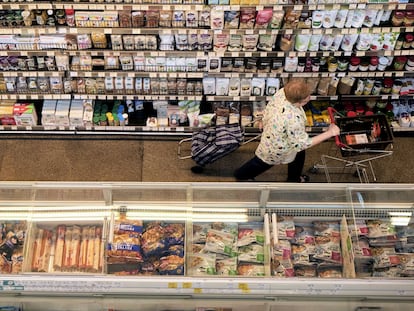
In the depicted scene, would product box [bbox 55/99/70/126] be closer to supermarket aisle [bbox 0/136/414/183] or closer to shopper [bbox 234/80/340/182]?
supermarket aisle [bbox 0/136/414/183]

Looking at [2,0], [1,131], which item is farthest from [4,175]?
[2,0]

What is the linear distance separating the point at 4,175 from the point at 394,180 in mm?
4852

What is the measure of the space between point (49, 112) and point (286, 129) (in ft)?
10.3

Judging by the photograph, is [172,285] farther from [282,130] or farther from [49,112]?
[49,112]

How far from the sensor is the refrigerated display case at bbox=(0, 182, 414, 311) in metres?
A: 4.32

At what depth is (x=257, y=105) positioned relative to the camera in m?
7.11

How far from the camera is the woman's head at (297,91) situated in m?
5.09

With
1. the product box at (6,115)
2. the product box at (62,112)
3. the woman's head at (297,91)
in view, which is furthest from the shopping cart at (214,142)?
the product box at (6,115)

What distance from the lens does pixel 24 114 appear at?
6.93 m

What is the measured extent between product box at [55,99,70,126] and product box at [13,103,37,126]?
0.30 meters

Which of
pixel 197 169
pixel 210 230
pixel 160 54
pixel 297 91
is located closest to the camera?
pixel 210 230

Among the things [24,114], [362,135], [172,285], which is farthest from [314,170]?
[24,114]

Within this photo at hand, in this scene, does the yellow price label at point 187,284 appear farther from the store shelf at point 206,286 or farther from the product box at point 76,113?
the product box at point 76,113

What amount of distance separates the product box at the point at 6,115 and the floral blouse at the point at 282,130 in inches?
129
